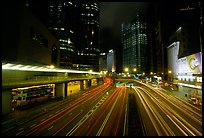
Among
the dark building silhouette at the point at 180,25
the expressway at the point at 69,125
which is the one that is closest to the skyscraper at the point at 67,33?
the dark building silhouette at the point at 180,25

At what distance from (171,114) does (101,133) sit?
52.7 feet

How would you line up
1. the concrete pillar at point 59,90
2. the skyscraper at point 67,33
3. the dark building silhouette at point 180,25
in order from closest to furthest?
the concrete pillar at point 59,90
the dark building silhouette at point 180,25
the skyscraper at point 67,33

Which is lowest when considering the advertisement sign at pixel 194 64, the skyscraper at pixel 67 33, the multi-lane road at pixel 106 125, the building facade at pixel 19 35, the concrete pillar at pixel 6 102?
the multi-lane road at pixel 106 125

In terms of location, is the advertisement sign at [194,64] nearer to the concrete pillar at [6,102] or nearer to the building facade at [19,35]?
the building facade at [19,35]

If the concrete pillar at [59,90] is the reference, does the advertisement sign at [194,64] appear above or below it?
above

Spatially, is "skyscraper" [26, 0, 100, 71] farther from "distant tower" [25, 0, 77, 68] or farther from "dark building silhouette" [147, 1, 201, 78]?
"dark building silhouette" [147, 1, 201, 78]

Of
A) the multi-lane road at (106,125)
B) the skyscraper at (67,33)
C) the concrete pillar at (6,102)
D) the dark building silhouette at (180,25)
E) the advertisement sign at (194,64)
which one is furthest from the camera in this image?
the skyscraper at (67,33)

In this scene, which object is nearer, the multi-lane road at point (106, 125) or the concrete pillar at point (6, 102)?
the multi-lane road at point (106, 125)

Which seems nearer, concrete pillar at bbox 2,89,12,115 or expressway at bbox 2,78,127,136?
expressway at bbox 2,78,127,136

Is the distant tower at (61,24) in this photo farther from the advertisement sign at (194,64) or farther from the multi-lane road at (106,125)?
the multi-lane road at (106,125)

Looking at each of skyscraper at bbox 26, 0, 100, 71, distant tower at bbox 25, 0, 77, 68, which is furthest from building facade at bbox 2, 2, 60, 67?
distant tower at bbox 25, 0, 77, 68

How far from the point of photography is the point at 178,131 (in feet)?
68.5

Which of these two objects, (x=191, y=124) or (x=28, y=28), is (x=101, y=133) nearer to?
(x=191, y=124)

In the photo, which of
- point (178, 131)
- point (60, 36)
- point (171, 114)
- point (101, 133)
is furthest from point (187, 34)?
point (60, 36)
